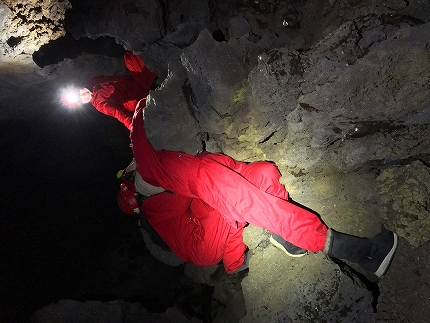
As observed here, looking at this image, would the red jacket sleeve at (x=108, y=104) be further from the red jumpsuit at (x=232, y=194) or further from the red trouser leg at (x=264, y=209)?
the red trouser leg at (x=264, y=209)

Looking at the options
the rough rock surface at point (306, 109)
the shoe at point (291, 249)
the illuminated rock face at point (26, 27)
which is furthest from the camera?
the illuminated rock face at point (26, 27)

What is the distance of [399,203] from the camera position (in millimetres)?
2424

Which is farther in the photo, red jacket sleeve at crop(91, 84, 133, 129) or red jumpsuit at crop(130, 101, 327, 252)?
red jacket sleeve at crop(91, 84, 133, 129)

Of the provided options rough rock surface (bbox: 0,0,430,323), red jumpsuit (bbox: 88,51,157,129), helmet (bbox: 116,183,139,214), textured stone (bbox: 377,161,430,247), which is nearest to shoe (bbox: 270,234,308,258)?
rough rock surface (bbox: 0,0,430,323)

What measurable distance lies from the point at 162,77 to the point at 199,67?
1.27m

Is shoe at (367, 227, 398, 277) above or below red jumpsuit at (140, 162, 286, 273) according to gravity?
above

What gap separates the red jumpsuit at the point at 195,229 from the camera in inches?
123

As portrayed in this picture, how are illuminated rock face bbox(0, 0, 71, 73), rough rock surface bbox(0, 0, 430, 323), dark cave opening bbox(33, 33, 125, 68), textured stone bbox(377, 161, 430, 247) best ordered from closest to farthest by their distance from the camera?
rough rock surface bbox(0, 0, 430, 323)
textured stone bbox(377, 161, 430, 247)
illuminated rock face bbox(0, 0, 71, 73)
dark cave opening bbox(33, 33, 125, 68)

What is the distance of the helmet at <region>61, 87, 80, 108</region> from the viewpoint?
4613 mm

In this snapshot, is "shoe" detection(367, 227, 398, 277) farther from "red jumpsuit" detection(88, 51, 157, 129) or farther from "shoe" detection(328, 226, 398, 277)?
"red jumpsuit" detection(88, 51, 157, 129)

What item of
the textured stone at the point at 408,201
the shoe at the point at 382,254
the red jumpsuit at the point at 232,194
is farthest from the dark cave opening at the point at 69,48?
the shoe at the point at 382,254

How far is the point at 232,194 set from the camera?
2439 millimetres

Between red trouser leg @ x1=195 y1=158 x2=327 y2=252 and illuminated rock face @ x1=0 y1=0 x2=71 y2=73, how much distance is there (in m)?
2.52

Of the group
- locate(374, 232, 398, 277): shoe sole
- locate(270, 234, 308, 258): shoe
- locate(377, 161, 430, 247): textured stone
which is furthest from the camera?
locate(270, 234, 308, 258): shoe
